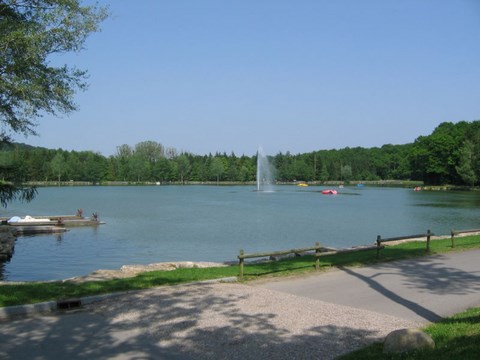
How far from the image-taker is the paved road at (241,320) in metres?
7.32

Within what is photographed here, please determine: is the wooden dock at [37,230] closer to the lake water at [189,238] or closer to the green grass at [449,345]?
the lake water at [189,238]

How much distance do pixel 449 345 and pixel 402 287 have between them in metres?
5.91

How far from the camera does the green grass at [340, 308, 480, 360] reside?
604 cm

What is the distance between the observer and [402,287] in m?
12.3

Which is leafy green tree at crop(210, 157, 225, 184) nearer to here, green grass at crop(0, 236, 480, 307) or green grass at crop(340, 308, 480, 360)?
green grass at crop(0, 236, 480, 307)

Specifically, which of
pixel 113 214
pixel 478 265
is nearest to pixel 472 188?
pixel 113 214

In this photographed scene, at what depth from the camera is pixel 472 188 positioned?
11394cm

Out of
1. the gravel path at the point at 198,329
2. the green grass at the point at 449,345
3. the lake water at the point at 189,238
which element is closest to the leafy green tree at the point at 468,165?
the lake water at the point at 189,238

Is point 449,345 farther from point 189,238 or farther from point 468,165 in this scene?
point 468,165

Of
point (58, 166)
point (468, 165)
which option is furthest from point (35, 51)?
point (58, 166)

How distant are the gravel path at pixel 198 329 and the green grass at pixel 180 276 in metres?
0.99

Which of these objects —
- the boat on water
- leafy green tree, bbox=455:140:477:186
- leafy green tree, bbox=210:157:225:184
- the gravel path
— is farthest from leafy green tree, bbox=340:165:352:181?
the gravel path

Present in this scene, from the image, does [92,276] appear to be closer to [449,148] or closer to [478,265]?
[478,265]

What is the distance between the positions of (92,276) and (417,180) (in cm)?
16071
